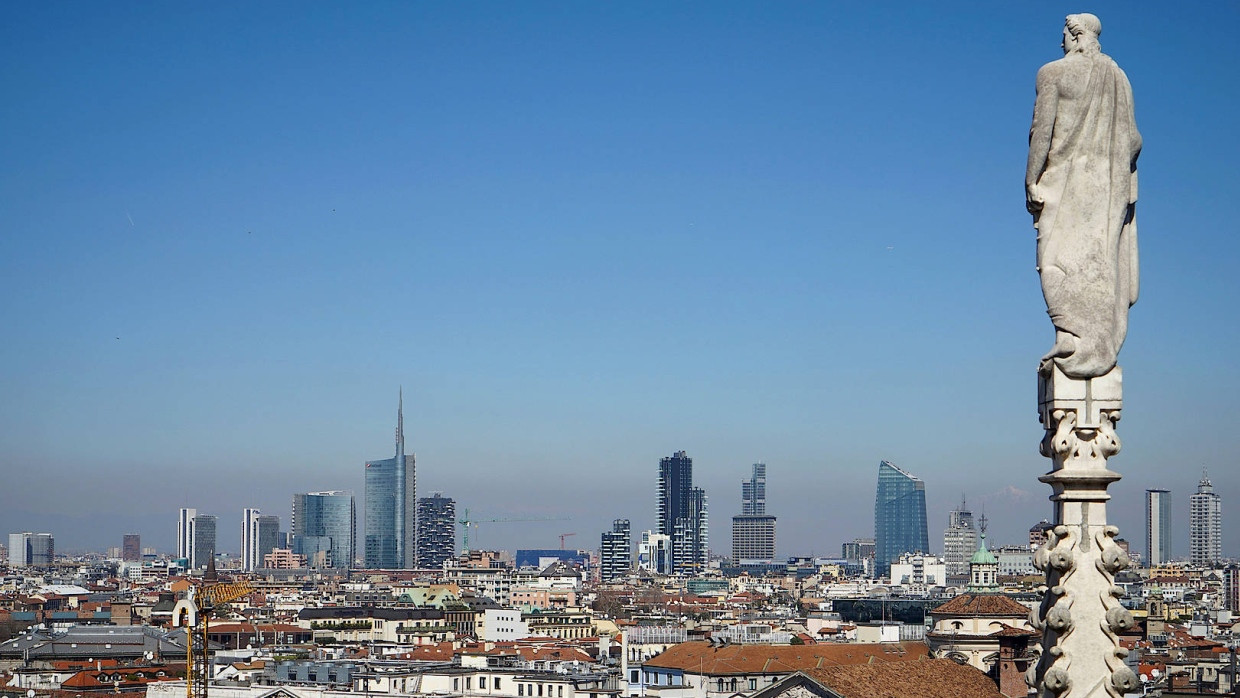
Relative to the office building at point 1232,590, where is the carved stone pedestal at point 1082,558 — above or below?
above

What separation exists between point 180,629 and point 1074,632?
338ft

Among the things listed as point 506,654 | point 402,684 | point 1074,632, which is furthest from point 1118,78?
point 506,654

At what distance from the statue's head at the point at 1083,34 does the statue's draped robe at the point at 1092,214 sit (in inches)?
3.8

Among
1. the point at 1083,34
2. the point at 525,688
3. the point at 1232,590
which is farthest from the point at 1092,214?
the point at 1232,590

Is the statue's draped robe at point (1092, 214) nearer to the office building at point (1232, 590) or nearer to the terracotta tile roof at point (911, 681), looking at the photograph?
the terracotta tile roof at point (911, 681)

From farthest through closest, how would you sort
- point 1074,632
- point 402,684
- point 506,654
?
point 506,654, point 402,684, point 1074,632

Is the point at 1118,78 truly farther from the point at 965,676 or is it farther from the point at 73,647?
the point at 73,647

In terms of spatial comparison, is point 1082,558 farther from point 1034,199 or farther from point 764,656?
point 764,656

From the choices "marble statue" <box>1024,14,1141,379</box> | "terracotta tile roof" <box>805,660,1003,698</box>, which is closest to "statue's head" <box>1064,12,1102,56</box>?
"marble statue" <box>1024,14,1141,379</box>

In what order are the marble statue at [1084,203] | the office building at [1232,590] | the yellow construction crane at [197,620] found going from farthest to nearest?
the office building at [1232,590], the yellow construction crane at [197,620], the marble statue at [1084,203]

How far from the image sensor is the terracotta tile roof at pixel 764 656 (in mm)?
61544

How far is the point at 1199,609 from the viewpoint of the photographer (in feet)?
461

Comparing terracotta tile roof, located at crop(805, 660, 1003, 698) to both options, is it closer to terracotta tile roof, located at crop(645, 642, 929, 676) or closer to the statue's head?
terracotta tile roof, located at crop(645, 642, 929, 676)

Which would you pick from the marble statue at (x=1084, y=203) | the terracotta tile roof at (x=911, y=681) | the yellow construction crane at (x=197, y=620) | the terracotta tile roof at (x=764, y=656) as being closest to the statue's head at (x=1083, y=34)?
the marble statue at (x=1084, y=203)
